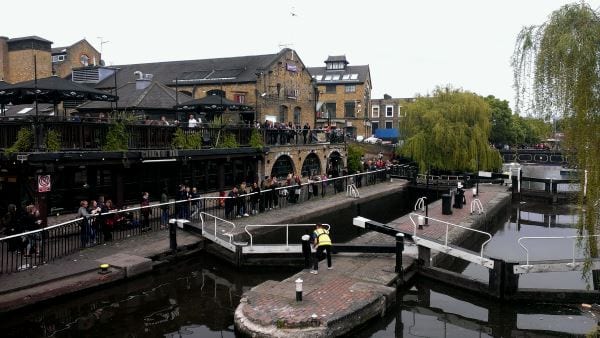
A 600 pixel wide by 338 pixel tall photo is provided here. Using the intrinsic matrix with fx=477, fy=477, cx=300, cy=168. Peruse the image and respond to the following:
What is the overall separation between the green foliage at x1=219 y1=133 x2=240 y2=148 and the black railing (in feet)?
8.63

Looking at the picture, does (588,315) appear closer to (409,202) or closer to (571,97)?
(571,97)

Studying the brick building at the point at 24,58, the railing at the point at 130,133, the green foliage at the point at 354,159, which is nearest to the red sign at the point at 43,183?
the railing at the point at 130,133

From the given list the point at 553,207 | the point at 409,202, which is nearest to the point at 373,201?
the point at 409,202

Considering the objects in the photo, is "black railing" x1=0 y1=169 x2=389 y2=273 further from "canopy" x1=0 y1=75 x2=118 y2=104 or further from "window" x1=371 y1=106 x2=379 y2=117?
"window" x1=371 y1=106 x2=379 y2=117

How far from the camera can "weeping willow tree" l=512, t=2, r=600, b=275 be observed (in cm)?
668

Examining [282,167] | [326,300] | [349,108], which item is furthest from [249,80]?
[349,108]

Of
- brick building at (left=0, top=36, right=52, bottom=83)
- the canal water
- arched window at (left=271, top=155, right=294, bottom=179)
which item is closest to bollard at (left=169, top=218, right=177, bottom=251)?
the canal water

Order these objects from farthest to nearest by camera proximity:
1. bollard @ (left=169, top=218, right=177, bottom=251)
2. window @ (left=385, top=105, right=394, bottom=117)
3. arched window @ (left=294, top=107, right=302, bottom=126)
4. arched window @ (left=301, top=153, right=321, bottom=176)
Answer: window @ (left=385, top=105, right=394, bottom=117)
arched window @ (left=294, top=107, right=302, bottom=126)
arched window @ (left=301, top=153, right=321, bottom=176)
bollard @ (left=169, top=218, right=177, bottom=251)

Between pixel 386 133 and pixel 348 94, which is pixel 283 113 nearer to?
pixel 348 94

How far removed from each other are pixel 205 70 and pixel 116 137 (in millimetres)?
19333

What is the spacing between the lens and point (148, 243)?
1441 cm

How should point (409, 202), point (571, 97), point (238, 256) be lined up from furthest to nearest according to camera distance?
point (409, 202) < point (238, 256) < point (571, 97)

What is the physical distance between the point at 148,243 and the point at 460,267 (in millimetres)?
9818

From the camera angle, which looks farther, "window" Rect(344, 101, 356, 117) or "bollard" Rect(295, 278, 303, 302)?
"window" Rect(344, 101, 356, 117)
